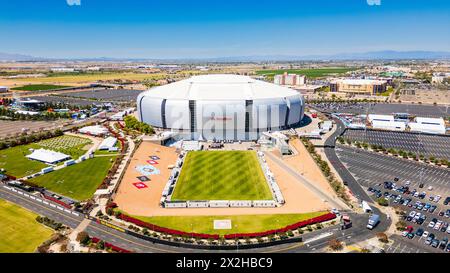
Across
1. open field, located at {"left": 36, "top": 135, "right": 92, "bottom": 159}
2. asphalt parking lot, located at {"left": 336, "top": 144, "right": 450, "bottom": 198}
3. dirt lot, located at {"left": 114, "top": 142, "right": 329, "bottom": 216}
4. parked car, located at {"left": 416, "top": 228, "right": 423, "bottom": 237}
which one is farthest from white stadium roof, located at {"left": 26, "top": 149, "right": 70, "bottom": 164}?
parked car, located at {"left": 416, "top": 228, "right": 423, "bottom": 237}

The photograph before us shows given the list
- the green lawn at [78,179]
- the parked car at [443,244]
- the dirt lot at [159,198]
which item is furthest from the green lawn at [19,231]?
the parked car at [443,244]

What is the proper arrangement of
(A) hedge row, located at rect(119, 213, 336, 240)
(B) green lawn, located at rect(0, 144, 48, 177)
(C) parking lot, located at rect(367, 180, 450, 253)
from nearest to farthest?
(C) parking lot, located at rect(367, 180, 450, 253)
(A) hedge row, located at rect(119, 213, 336, 240)
(B) green lawn, located at rect(0, 144, 48, 177)

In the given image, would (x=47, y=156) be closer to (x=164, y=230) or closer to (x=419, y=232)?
(x=164, y=230)

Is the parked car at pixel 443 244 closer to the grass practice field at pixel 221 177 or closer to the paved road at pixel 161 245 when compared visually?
the paved road at pixel 161 245

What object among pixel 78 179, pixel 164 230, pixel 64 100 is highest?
pixel 64 100

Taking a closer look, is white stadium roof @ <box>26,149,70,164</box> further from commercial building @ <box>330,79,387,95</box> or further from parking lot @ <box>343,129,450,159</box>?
commercial building @ <box>330,79,387,95</box>

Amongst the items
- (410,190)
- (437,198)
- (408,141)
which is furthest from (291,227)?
(408,141)
